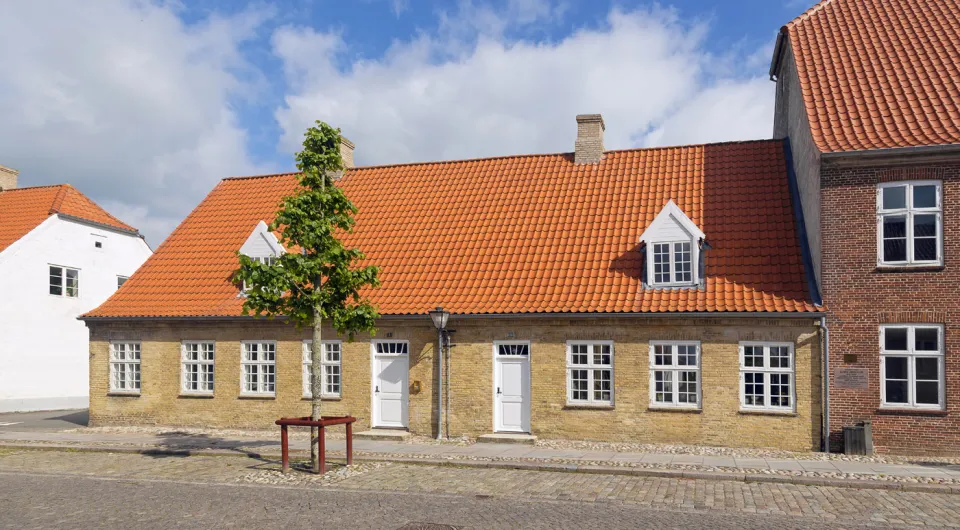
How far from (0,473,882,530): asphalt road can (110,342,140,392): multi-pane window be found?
355 inches

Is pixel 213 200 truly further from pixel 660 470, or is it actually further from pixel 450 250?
pixel 660 470

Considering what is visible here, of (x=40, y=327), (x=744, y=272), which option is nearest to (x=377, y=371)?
(x=744, y=272)

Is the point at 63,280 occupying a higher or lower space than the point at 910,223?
lower

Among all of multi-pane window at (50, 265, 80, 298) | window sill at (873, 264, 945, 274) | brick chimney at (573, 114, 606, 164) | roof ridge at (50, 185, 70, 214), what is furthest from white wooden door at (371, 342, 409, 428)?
roof ridge at (50, 185, 70, 214)

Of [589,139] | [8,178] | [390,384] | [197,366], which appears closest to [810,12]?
[589,139]

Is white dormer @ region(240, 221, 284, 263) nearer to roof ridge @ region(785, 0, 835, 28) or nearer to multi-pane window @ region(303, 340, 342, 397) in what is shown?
multi-pane window @ region(303, 340, 342, 397)

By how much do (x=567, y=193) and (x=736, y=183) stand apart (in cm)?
444

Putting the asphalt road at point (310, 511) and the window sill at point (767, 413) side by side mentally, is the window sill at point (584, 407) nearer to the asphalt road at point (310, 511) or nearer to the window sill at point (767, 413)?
the window sill at point (767, 413)

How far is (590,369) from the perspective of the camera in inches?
711

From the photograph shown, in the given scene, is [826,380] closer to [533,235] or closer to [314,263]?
[533,235]

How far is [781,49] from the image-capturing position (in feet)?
72.8

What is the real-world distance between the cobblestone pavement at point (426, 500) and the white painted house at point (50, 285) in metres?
14.5

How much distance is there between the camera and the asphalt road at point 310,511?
410 inches

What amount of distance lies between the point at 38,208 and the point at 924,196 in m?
29.5
